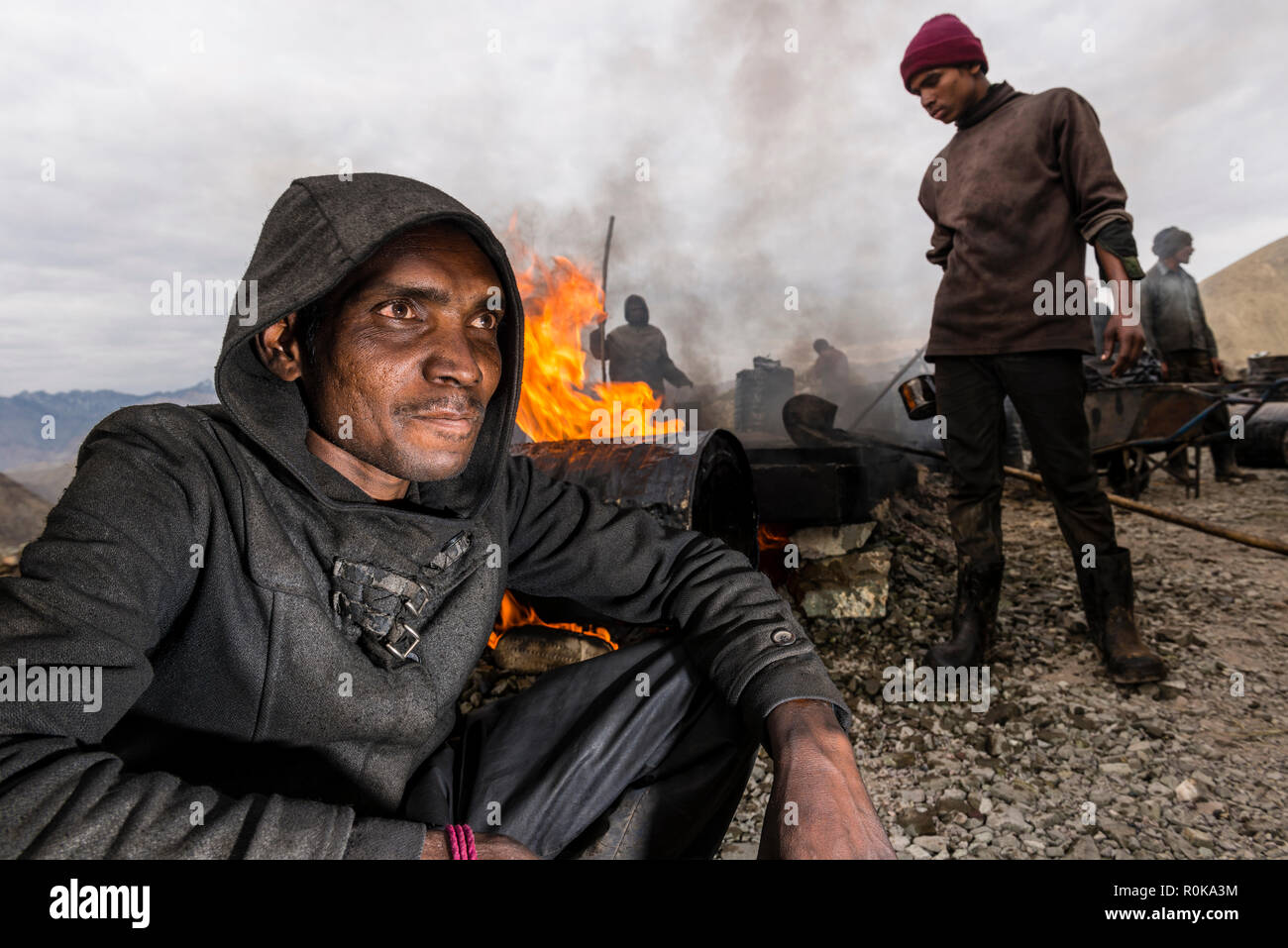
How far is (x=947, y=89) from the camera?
3592mm

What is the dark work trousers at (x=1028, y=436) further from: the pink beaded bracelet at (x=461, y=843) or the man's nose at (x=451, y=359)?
the pink beaded bracelet at (x=461, y=843)

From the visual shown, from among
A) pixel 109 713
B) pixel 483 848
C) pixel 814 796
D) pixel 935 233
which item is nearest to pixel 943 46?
pixel 935 233

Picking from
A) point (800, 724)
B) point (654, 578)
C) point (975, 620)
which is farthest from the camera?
point (975, 620)

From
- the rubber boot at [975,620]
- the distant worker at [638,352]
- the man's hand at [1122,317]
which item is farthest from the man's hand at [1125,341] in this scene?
the distant worker at [638,352]

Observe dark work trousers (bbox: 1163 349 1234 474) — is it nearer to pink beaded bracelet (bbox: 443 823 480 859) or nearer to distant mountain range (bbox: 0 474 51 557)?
pink beaded bracelet (bbox: 443 823 480 859)

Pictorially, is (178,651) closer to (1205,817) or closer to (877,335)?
(1205,817)

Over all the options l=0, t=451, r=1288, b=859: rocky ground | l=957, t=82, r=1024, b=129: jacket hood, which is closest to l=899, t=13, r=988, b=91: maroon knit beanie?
l=957, t=82, r=1024, b=129: jacket hood

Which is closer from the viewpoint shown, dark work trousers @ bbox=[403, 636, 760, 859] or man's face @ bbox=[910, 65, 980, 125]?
dark work trousers @ bbox=[403, 636, 760, 859]

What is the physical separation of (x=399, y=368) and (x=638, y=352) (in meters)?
10.5

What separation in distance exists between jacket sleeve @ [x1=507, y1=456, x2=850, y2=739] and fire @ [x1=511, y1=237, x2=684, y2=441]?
1669 mm

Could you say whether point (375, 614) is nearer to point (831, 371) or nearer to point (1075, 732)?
point (1075, 732)

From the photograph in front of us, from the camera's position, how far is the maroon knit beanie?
346cm

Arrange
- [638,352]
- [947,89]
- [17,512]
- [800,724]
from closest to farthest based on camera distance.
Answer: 1. [800,724]
2. [947,89]
3. [17,512]
4. [638,352]

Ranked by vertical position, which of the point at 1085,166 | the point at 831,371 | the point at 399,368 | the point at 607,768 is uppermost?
the point at 831,371
